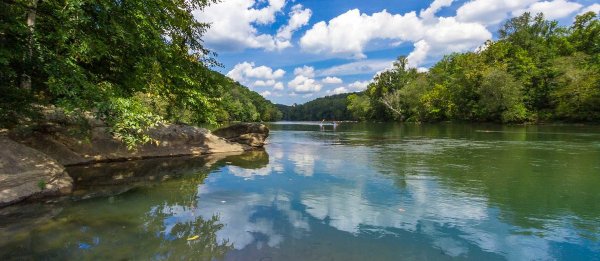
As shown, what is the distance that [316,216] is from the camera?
27.2 ft

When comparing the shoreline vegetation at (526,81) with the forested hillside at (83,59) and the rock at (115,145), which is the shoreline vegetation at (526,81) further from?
the forested hillside at (83,59)

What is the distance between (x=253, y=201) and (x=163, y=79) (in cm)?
888

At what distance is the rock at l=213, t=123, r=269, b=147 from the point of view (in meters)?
24.0

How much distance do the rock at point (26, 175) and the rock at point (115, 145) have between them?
1.17m

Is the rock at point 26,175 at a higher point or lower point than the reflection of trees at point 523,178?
higher

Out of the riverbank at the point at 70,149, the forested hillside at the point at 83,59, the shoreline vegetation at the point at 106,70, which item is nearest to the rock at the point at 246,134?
the riverbank at the point at 70,149

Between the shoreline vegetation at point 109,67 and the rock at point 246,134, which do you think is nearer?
the shoreline vegetation at point 109,67

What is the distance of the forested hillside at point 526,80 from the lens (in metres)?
56.9

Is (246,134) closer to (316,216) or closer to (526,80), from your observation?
(316,216)

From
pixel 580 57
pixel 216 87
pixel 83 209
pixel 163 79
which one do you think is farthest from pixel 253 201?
pixel 580 57

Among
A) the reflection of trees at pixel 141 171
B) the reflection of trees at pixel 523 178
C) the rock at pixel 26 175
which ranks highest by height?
the rock at pixel 26 175

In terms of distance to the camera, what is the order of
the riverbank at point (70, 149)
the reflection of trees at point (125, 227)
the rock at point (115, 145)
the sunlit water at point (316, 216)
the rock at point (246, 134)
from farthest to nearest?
1. the rock at point (246, 134)
2. the rock at point (115, 145)
3. the riverbank at point (70, 149)
4. the sunlit water at point (316, 216)
5. the reflection of trees at point (125, 227)

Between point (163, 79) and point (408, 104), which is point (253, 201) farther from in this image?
point (408, 104)

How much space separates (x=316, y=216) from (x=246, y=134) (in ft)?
54.6
